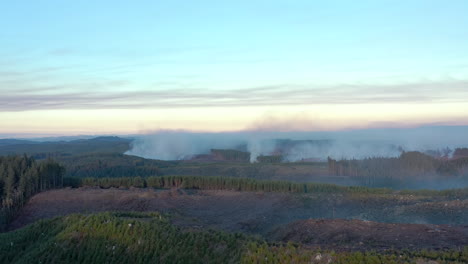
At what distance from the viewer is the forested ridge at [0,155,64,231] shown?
37344mm

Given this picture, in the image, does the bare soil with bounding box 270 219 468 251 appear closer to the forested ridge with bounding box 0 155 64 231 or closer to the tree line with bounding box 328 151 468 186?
the forested ridge with bounding box 0 155 64 231

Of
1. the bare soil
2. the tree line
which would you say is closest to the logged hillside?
the bare soil

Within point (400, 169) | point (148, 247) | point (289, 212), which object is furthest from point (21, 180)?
point (400, 169)

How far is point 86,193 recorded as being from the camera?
128 feet

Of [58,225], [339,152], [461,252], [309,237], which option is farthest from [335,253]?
[339,152]

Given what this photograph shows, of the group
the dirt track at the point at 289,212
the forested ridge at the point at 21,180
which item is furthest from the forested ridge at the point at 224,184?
the dirt track at the point at 289,212

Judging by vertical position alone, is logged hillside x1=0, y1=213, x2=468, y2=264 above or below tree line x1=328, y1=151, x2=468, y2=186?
above

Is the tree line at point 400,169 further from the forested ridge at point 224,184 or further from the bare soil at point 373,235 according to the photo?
the bare soil at point 373,235

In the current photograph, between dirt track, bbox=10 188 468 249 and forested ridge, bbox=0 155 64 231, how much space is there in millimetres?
1108

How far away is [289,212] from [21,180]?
26521 millimetres

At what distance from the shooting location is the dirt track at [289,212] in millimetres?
17766

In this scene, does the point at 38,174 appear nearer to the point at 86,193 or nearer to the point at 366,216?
the point at 86,193

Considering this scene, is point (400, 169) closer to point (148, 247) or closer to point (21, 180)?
point (21, 180)

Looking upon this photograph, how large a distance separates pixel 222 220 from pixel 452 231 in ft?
56.1
